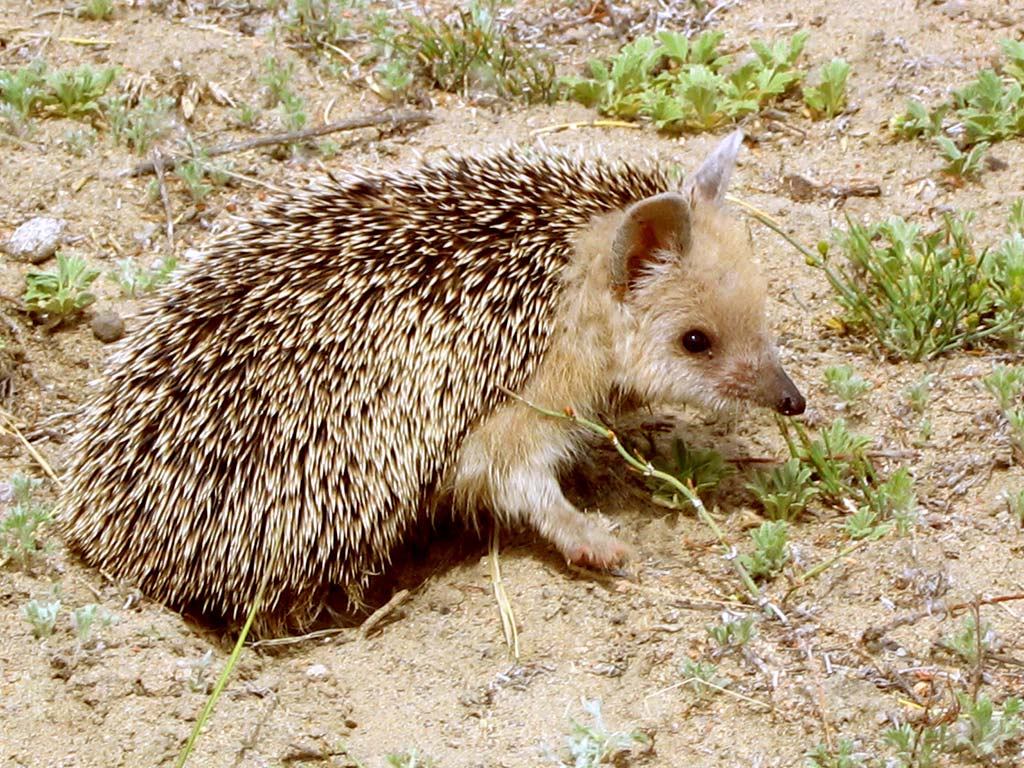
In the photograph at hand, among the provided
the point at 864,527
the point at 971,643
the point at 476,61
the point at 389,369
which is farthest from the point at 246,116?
the point at 971,643

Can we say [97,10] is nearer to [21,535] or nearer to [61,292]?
[61,292]

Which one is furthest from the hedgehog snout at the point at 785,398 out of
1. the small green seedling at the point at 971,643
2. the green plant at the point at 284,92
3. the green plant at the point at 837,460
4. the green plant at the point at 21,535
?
the green plant at the point at 284,92

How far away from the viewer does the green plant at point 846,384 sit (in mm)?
5457

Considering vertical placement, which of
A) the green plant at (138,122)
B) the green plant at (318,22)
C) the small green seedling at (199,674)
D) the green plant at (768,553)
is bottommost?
the small green seedling at (199,674)

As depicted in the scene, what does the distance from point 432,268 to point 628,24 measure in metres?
3.30

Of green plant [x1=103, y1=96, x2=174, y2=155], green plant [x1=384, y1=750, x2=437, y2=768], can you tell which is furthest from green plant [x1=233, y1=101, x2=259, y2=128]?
green plant [x1=384, y1=750, x2=437, y2=768]

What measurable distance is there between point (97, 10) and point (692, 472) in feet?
14.5

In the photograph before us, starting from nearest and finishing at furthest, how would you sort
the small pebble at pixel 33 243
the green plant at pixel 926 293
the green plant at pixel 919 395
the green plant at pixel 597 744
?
1. the green plant at pixel 597 744
2. the green plant at pixel 919 395
3. the green plant at pixel 926 293
4. the small pebble at pixel 33 243

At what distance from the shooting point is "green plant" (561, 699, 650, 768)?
4062mm

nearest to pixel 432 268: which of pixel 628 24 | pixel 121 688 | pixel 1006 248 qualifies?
pixel 121 688

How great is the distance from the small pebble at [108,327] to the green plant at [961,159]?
367 cm

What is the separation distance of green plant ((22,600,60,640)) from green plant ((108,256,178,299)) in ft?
6.45

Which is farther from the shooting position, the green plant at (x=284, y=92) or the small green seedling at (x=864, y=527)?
the green plant at (x=284, y=92)

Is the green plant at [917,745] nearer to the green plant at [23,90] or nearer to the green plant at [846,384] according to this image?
the green plant at [846,384]
